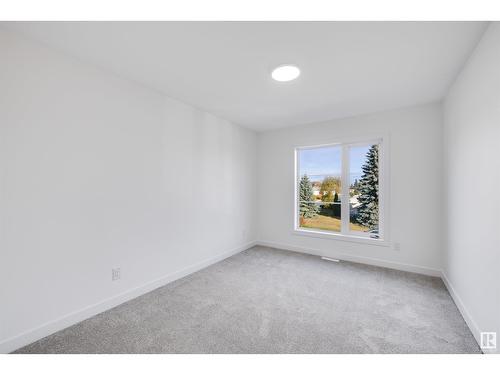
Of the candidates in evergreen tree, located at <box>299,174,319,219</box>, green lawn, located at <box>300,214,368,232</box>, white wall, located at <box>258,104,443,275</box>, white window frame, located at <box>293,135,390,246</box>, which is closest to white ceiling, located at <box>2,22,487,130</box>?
white wall, located at <box>258,104,443,275</box>

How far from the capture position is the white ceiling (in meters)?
1.55

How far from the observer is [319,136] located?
12.4ft

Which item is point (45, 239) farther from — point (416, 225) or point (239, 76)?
point (416, 225)

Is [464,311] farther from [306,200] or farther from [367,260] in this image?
[306,200]

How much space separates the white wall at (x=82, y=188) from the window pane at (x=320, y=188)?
6.62 ft

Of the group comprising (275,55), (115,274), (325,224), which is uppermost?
(275,55)

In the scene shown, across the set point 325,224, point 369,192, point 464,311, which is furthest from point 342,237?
point 464,311

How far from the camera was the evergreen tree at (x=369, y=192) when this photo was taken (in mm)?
3426

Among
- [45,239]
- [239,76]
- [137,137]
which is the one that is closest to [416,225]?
[239,76]

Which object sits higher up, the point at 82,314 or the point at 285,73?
the point at 285,73

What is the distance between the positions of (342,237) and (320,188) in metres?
0.92

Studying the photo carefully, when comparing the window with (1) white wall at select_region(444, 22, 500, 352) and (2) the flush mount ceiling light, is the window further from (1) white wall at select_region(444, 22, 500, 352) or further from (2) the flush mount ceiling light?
(2) the flush mount ceiling light

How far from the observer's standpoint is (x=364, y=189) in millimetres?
3508

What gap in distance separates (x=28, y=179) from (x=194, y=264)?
204 centimetres
